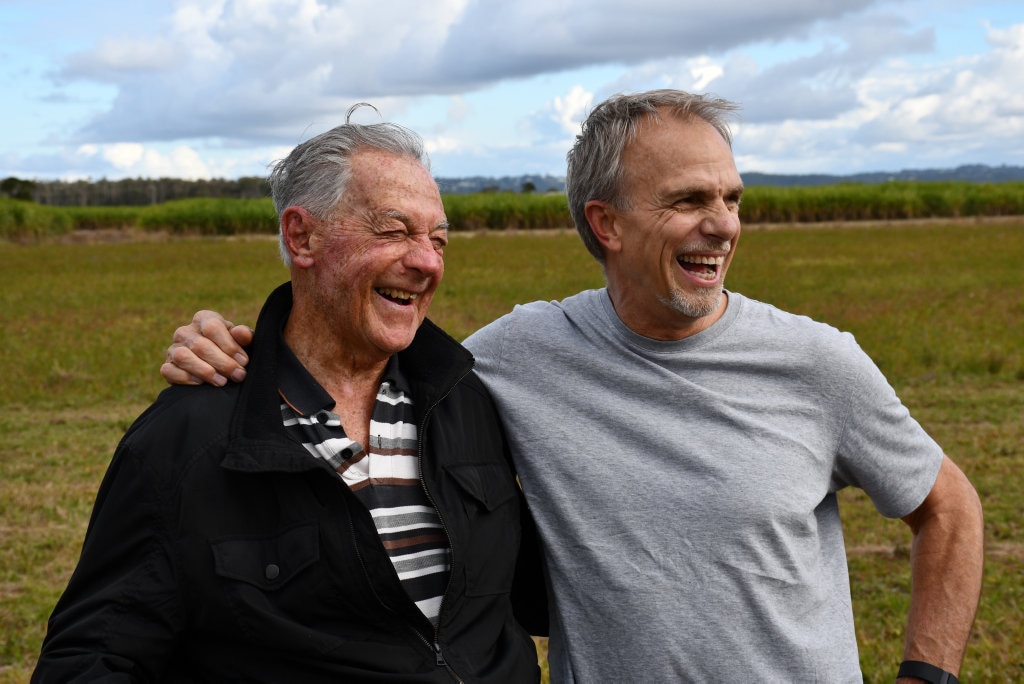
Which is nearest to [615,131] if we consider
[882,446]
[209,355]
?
[882,446]

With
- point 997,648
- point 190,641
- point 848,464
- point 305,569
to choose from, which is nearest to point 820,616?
point 848,464

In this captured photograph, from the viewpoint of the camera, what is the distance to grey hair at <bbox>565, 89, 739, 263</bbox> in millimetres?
2609

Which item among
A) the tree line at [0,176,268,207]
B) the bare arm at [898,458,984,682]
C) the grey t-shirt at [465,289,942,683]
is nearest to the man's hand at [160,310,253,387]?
the grey t-shirt at [465,289,942,683]

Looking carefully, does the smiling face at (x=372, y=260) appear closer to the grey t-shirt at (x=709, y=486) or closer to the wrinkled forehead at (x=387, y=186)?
the wrinkled forehead at (x=387, y=186)

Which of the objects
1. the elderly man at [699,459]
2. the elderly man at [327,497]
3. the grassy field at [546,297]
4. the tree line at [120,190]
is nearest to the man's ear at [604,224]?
the elderly man at [699,459]

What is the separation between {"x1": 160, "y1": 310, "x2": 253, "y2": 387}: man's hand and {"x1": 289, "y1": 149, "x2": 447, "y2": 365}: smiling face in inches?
7.2

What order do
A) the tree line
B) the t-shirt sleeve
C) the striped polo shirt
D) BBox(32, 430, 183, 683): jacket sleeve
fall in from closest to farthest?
1. BBox(32, 430, 183, 683): jacket sleeve
2. the striped polo shirt
3. the t-shirt sleeve
4. the tree line

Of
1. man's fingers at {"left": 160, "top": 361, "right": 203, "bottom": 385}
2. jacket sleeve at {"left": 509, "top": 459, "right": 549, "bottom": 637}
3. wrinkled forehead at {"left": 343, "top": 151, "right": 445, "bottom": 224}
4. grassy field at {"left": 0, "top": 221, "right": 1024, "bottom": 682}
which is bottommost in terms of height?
grassy field at {"left": 0, "top": 221, "right": 1024, "bottom": 682}

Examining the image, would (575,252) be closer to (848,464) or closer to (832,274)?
(832,274)

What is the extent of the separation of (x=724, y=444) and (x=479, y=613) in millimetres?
690

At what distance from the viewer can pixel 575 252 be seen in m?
28.0

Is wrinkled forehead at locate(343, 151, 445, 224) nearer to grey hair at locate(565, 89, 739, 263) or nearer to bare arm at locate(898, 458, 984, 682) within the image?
grey hair at locate(565, 89, 739, 263)

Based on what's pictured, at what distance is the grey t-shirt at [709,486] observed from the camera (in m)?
2.39

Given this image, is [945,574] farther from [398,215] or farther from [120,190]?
[120,190]
